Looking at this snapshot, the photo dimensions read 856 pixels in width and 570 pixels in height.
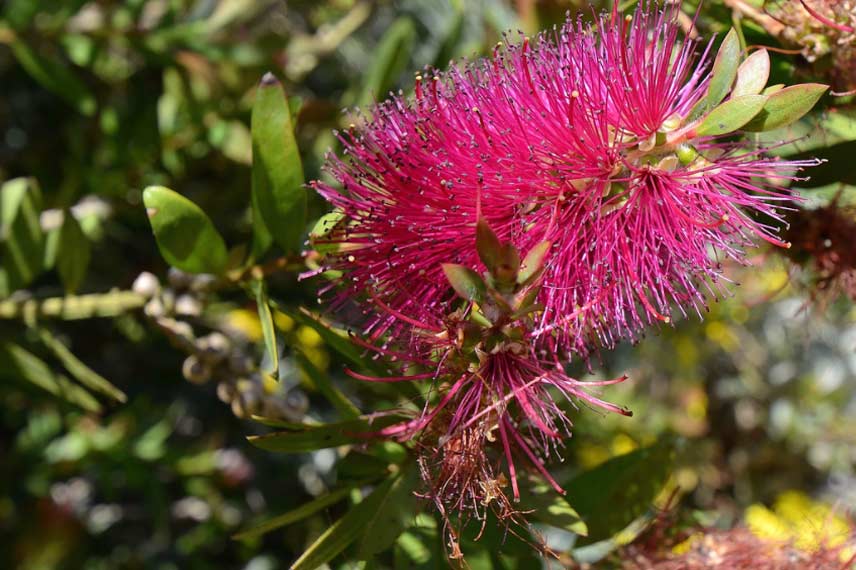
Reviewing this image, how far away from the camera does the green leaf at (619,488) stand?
1287 mm

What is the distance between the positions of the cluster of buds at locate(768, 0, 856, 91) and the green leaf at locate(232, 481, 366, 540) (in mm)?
894

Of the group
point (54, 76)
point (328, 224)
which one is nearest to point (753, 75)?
point (328, 224)

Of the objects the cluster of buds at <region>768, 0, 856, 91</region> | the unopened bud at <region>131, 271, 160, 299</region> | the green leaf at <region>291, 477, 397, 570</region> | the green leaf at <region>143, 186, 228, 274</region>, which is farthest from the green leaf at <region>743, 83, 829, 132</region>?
the unopened bud at <region>131, 271, 160, 299</region>

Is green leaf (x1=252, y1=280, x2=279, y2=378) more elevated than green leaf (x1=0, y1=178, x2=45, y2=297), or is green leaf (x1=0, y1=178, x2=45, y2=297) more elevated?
green leaf (x1=252, y1=280, x2=279, y2=378)

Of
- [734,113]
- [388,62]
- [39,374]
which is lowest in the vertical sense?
[39,374]

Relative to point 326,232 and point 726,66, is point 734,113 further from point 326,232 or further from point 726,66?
point 326,232

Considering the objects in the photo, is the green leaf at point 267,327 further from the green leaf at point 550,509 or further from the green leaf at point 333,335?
the green leaf at point 550,509

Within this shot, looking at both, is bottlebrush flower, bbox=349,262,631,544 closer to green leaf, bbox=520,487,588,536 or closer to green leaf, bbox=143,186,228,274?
green leaf, bbox=520,487,588,536

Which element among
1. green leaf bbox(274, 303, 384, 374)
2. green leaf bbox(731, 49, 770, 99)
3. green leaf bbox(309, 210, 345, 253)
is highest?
green leaf bbox(731, 49, 770, 99)

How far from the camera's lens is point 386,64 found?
172cm

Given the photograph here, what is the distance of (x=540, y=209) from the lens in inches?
42.1

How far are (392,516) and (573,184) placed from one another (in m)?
0.49

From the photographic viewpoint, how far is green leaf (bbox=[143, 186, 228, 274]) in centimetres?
113

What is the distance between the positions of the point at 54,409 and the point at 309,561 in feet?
3.90
